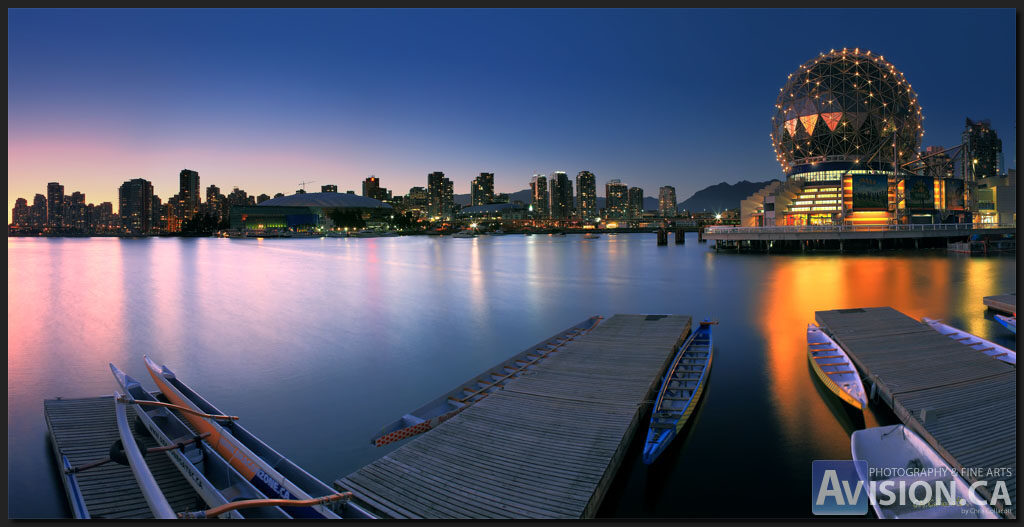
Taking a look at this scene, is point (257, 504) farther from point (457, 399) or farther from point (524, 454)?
point (457, 399)

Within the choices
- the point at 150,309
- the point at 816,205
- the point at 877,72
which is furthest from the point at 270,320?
the point at 877,72

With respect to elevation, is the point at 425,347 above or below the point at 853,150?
below

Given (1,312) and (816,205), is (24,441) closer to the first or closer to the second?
(1,312)

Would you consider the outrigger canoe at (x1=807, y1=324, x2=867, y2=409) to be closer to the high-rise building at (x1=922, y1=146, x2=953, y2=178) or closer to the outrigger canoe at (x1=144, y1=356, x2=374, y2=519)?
the outrigger canoe at (x1=144, y1=356, x2=374, y2=519)

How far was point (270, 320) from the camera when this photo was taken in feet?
81.4

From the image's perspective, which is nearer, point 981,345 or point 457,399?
point 457,399

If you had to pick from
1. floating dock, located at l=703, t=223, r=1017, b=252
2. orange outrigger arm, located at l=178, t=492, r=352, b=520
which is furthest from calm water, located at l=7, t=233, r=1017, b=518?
floating dock, located at l=703, t=223, r=1017, b=252

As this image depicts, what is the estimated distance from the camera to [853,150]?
69812 mm

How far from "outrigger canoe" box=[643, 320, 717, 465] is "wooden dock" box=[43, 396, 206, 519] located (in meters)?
6.77

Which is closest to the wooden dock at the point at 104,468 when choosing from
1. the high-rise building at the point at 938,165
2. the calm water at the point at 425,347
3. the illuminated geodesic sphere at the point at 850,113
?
the calm water at the point at 425,347

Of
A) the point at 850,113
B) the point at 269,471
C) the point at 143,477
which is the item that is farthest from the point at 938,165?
the point at 143,477

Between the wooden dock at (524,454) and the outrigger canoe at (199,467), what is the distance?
112cm

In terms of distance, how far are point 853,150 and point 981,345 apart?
67.8 meters

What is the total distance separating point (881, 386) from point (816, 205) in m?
68.9
